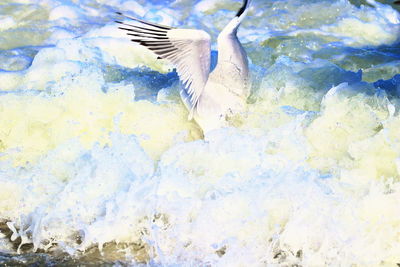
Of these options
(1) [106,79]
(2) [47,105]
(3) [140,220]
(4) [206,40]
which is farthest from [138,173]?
(1) [106,79]

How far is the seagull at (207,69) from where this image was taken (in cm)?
416

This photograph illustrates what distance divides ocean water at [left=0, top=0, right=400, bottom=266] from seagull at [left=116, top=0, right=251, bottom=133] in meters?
0.14

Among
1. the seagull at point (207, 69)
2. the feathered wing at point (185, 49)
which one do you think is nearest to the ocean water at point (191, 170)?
the seagull at point (207, 69)

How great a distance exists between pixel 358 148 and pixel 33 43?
14.3 feet

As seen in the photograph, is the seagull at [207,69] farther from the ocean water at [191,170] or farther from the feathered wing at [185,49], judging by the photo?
the ocean water at [191,170]

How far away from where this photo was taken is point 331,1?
7805 mm

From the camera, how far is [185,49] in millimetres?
4191

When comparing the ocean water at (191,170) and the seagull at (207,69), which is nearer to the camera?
the ocean water at (191,170)

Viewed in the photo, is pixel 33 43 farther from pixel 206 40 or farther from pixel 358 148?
pixel 358 148

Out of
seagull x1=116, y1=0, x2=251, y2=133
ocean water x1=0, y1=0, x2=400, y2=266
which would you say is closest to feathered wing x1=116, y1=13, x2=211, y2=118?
seagull x1=116, y1=0, x2=251, y2=133

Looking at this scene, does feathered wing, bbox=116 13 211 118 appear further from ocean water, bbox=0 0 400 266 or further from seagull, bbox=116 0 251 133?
ocean water, bbox=0 0 400 266

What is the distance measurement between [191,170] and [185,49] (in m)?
0.80

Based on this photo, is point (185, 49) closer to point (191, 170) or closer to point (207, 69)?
point (207, 69)

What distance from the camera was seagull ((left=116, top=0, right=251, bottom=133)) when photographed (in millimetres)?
4156
